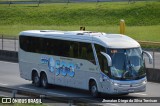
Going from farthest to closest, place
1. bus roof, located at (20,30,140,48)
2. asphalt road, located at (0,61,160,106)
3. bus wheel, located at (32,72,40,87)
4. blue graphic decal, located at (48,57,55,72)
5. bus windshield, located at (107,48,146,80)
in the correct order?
1. bus wheel, located at (32,72,40,87)
2. blue graphic decal, located at (48,57,55,72)
3. asphalt road, located at (0,61,160,106)
4. bus roof, located at (20,30,140,48)
5. bus windshield, located at (107,48,146,80)

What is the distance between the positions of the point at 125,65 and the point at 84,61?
2.20m

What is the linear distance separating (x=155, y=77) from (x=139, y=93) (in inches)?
150

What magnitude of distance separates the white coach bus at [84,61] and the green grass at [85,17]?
78.8ft

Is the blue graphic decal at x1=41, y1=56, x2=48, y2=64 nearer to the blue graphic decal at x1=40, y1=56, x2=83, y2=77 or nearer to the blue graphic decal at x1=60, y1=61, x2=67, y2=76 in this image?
the blue graphic decal at x1=40, y1=56, x2=83, y2=77

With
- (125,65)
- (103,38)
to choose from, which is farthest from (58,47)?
(125,65)

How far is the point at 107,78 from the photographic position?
22.7 m

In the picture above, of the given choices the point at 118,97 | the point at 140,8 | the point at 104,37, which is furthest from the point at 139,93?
the point at 140,8

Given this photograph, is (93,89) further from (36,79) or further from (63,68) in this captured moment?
(36,79)

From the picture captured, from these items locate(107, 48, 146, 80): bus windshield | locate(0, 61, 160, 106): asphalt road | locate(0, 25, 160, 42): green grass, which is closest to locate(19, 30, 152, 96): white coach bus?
Result: locate(107, 48, 146, 80): bus windshield

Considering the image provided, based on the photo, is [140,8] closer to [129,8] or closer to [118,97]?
[129,8]

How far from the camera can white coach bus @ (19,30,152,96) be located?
2272cm

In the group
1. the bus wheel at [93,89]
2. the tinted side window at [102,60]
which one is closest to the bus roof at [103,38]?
the tinted side window at [102,60]

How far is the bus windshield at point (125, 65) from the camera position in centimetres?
2266

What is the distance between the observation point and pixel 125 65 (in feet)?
74.7
